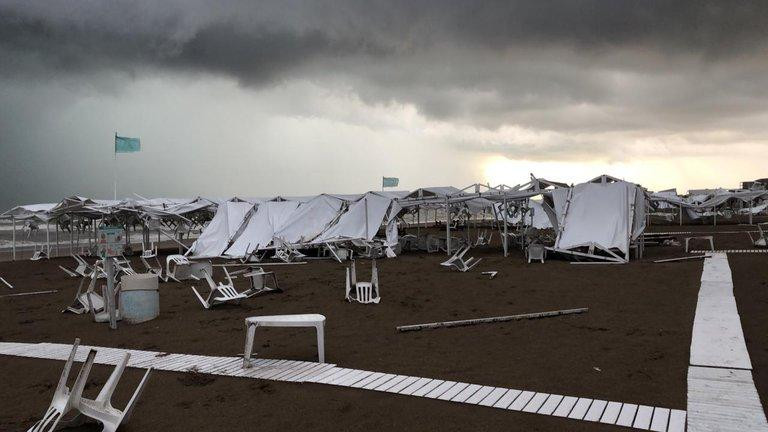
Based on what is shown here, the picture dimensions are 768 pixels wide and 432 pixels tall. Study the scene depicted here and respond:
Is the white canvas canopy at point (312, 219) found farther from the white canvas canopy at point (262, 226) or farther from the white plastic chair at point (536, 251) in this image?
the white plastic chair at point (536, 251)

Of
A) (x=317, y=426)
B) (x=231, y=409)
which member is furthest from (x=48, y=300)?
(x=317, y=426)

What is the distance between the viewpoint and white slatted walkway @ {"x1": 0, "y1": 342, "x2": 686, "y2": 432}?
174 inches

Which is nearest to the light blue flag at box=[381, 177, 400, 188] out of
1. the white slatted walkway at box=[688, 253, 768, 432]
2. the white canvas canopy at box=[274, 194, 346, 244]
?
the white canvas canopy at box=[274, 194, 346, 244]

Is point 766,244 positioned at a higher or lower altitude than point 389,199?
lower

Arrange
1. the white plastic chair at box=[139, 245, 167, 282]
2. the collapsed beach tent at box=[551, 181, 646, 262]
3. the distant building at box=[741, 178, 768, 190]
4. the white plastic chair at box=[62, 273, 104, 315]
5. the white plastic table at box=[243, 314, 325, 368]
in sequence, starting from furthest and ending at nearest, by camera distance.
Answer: the distant building at box=[741, 178, 768, 190]
the collapsed beach tent at box=[551, 181, 646, 262]
the white plastic chair at box=[139, 245, 167, 282]
the white plastic chair at box=[62, 273, 104, 315]
the white plastic table at box=[243, 314, 325, 368]

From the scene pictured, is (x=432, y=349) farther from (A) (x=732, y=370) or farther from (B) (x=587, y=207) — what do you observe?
(B) (x=587, y=207)

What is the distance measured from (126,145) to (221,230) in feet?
26.8

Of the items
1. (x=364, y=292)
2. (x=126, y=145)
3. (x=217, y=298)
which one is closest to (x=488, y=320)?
(x=364, y=292)

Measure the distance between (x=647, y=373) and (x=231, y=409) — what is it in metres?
4.14

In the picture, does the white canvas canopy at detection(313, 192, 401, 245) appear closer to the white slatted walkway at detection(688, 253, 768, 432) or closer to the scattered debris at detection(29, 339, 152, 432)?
the white slatted walkway at detection(688, 253, 768, 432)

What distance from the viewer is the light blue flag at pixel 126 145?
26.7 metres

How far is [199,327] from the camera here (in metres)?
8.52

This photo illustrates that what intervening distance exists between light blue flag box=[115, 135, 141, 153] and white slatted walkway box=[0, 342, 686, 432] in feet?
70.6

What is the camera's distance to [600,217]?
17375 millimetres
